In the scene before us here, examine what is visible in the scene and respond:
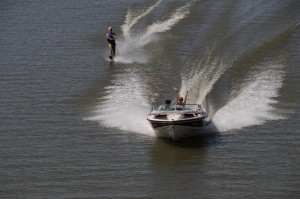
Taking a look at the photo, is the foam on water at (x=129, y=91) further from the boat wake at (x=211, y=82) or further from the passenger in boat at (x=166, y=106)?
the passenger in boat at (x=166, y=106)

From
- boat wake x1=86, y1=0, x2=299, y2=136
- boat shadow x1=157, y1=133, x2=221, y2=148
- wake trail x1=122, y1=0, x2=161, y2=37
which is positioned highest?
wake trail x1=122, y1=0, x2=161, y2=37

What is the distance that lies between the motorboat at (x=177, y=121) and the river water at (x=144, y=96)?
0.34 m

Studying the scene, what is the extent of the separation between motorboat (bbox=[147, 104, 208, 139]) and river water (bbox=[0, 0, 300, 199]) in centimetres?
34

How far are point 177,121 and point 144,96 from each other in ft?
14.9

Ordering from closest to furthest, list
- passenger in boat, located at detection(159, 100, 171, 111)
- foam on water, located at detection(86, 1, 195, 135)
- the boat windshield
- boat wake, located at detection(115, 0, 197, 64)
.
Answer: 1. the boat windshield
2. passenger in boat, located at detection(159, 100, 171, 111)
3. foam on water, located at detection(86, 1, 195, 135)
4. boat wake, located at detection(115, 0, 197, 64)

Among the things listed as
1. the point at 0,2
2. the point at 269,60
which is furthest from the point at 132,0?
the point at 269,60

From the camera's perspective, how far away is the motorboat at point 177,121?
2723 cm

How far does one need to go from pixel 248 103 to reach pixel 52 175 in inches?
352

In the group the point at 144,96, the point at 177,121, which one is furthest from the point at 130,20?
the point at 177,121

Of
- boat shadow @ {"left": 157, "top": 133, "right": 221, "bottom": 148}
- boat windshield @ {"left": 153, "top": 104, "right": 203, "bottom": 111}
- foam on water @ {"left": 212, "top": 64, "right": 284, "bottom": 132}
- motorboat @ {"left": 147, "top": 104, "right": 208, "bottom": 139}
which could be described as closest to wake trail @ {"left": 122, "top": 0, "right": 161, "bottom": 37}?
foam on water @ {"left": 212, "top": 64, "right": 284, "bottom": 132}

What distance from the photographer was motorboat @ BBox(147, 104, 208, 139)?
2723 cm

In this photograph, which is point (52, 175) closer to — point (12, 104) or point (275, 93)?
point (12, 104)

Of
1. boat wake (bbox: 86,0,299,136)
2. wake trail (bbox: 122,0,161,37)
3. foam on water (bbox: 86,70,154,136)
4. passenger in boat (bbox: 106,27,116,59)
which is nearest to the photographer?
foam on water (bbox: 86,70,154,136)

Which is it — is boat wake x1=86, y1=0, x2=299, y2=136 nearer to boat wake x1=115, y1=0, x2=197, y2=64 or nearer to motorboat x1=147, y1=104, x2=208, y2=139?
boat wake x1=115, y1=0, x2=197, y2=64
